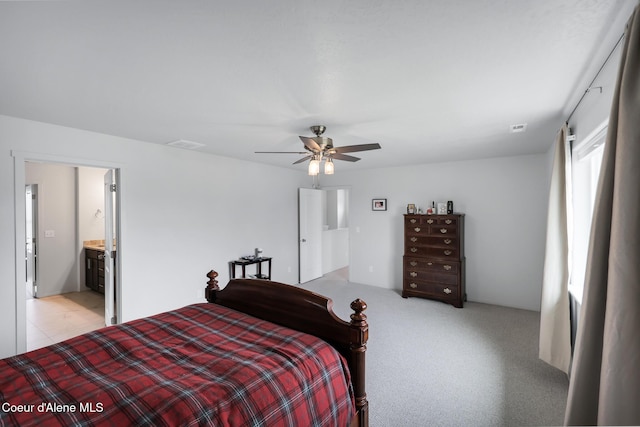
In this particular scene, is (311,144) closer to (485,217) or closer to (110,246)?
(110,246)

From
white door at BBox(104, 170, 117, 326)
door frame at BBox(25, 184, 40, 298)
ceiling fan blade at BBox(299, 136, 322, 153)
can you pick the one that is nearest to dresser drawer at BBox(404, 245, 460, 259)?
ceiling fan blade at BBox(299, 136, 322, 153)

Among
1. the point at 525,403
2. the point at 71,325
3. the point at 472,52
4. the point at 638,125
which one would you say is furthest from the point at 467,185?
the point at 71,325

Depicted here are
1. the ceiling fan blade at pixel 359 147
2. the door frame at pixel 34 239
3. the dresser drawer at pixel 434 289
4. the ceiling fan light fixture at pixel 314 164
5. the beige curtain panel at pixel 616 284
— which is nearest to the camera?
the beige curtain panel at pixel 616 284

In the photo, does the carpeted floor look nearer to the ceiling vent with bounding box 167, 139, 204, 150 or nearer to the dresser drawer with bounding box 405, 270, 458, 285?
the dresser drawer with bounding box 405, 270, 458, 285

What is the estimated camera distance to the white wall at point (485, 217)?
4.51 m

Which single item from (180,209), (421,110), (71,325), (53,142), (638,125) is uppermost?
(421,110)

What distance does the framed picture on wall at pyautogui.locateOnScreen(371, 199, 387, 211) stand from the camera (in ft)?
19.0

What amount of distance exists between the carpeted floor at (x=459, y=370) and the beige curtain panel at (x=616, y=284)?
118 cm

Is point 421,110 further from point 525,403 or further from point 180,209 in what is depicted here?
point 180,209

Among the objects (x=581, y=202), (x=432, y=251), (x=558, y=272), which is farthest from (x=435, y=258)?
(x=581, y=202)

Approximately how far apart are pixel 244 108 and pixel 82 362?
6.53 ft

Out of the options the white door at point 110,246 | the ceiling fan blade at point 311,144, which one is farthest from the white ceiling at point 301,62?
the white door at point 110,246

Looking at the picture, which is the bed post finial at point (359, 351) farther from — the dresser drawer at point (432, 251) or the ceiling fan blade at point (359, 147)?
the dresser drawer at point (432, 251)

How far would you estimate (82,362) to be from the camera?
164 cm
